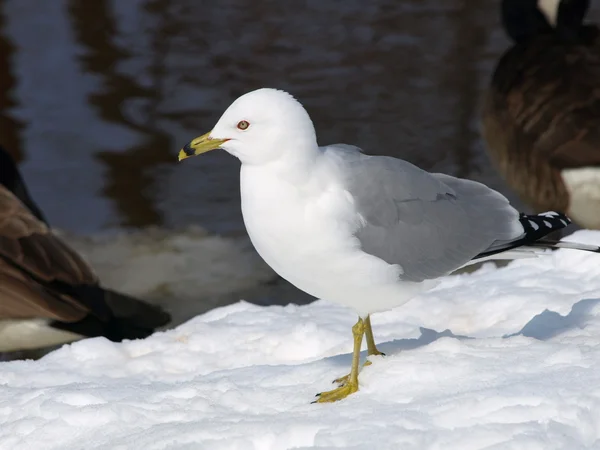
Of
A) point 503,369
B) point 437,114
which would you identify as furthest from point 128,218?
point 503,369

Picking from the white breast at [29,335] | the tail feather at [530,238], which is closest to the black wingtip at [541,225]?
the tail feather at [530,238]

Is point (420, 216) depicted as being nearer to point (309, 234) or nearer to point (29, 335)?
point (309, 234)

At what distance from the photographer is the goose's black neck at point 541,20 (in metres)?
8.48

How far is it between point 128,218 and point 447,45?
4936 millimetres

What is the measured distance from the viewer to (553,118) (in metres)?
7.33

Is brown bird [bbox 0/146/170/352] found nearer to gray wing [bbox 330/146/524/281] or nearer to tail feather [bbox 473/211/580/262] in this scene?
gray wing [bbox 330/146/524/281]

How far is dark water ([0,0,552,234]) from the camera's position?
929 cm

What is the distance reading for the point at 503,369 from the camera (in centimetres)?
384

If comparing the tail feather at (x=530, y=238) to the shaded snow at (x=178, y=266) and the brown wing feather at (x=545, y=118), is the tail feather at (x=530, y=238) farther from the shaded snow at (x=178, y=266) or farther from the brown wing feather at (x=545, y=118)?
the shaded snow at (x=178, y=266)

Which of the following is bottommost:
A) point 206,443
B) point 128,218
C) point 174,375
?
point 128,218

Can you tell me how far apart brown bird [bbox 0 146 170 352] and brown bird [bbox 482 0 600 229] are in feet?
9.89

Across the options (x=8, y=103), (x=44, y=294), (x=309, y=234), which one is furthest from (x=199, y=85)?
(x=309, y=234)

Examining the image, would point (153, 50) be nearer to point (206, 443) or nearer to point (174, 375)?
point (174, 375)

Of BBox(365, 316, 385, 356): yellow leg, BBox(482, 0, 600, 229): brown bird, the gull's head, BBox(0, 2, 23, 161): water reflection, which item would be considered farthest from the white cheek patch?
the gull's head
